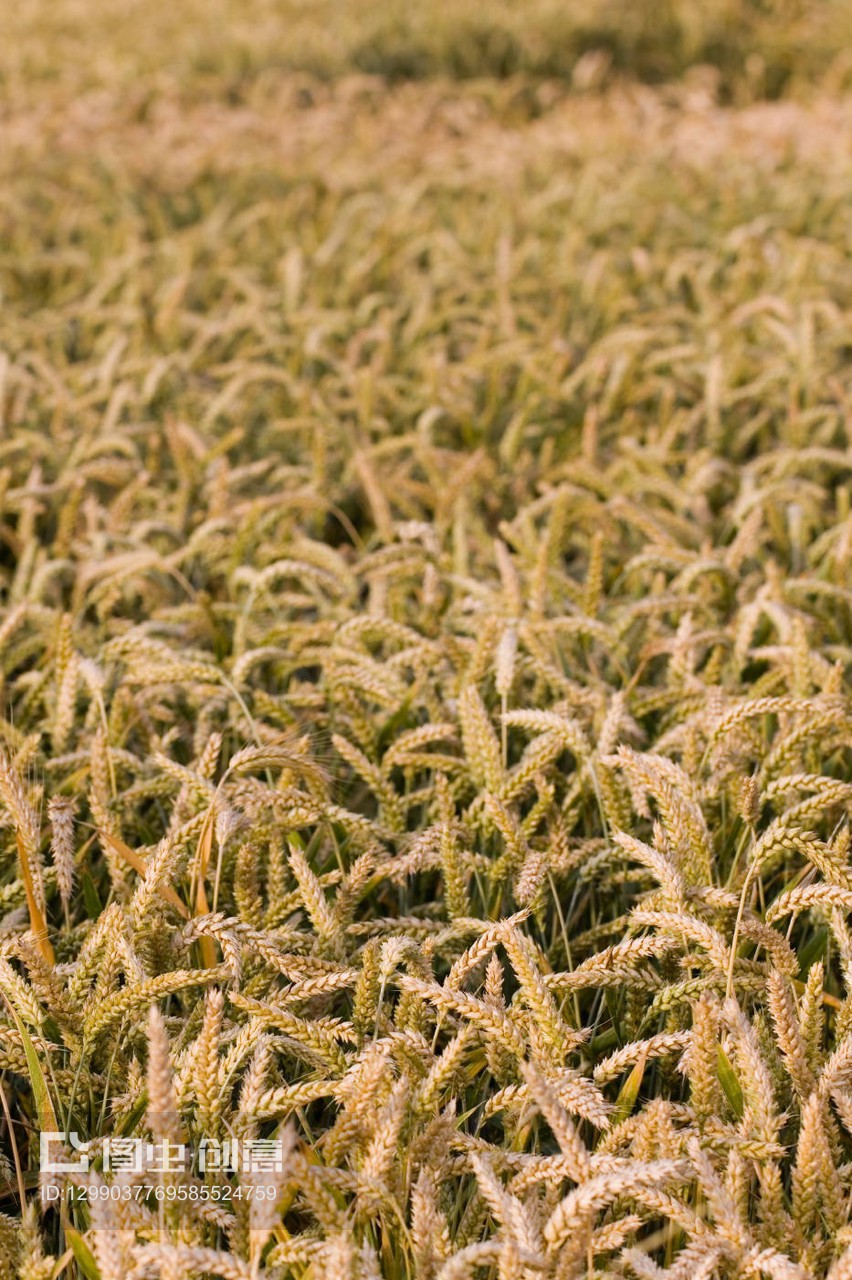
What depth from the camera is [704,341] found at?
355 centimetres

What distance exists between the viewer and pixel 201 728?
1980 millimetres

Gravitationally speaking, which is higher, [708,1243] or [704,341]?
[704,341]

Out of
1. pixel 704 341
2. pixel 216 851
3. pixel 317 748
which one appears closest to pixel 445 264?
pixel 704 341

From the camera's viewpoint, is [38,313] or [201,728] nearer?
[201,728]

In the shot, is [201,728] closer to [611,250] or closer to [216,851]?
[216,851]

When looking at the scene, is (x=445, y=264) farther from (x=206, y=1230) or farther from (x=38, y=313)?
(x=206, y=1230)

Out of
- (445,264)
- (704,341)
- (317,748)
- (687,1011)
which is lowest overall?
(687,1011)

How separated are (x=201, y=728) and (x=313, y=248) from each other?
271cm

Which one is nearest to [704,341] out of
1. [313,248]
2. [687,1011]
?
[313,248]

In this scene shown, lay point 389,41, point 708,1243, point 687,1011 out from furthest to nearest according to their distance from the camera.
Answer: point 389,41 < point 687,1011 < point 708,1243

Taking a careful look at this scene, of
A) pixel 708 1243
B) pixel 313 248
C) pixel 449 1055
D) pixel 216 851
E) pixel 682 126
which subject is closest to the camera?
pixel 708 1243

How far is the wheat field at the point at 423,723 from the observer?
4.08 ft

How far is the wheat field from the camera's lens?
4.08 feet

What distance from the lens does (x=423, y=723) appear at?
2111mm
